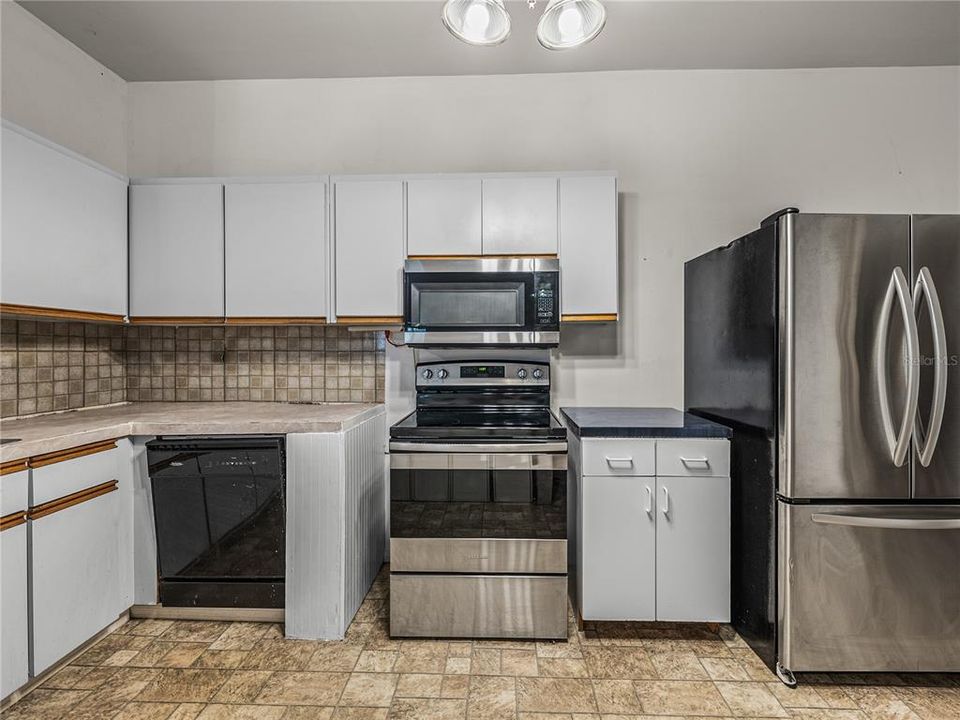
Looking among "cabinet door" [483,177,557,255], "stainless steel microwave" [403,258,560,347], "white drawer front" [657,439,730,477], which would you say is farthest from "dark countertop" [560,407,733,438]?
"cabinet door" [483,177,557,255]

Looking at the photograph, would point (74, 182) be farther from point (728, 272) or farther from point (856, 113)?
point (856, 113)

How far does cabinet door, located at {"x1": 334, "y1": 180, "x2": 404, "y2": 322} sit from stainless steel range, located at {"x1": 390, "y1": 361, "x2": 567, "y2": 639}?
2.39 ft

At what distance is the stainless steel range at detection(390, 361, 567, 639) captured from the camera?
2293 millimetres

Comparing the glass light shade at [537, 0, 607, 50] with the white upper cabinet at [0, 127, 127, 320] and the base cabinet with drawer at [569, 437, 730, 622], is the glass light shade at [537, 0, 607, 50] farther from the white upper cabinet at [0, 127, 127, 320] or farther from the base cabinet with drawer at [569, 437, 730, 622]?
the white upper cabinet at [0, 127, 127, 320]

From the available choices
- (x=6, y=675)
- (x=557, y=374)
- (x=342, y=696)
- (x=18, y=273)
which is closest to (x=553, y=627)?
(x=342, y=696)

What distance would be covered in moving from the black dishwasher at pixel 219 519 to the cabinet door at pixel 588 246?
1.46 metres

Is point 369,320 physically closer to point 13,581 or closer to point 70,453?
point 70,453

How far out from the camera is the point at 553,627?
232 centimetres

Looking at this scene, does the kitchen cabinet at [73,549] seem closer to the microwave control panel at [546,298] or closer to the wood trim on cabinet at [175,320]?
the wood trim on cabinet at [175,320]

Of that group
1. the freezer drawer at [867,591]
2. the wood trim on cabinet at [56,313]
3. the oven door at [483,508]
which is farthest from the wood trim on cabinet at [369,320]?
the freezer drawer at [867,591]

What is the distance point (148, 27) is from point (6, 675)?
263 cm

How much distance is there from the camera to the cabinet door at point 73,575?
1.94 meters

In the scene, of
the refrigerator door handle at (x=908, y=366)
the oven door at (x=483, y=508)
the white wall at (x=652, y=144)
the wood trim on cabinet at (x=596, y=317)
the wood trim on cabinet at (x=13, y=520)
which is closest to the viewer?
the wood trim on cabinet at (x=13, y=520)
